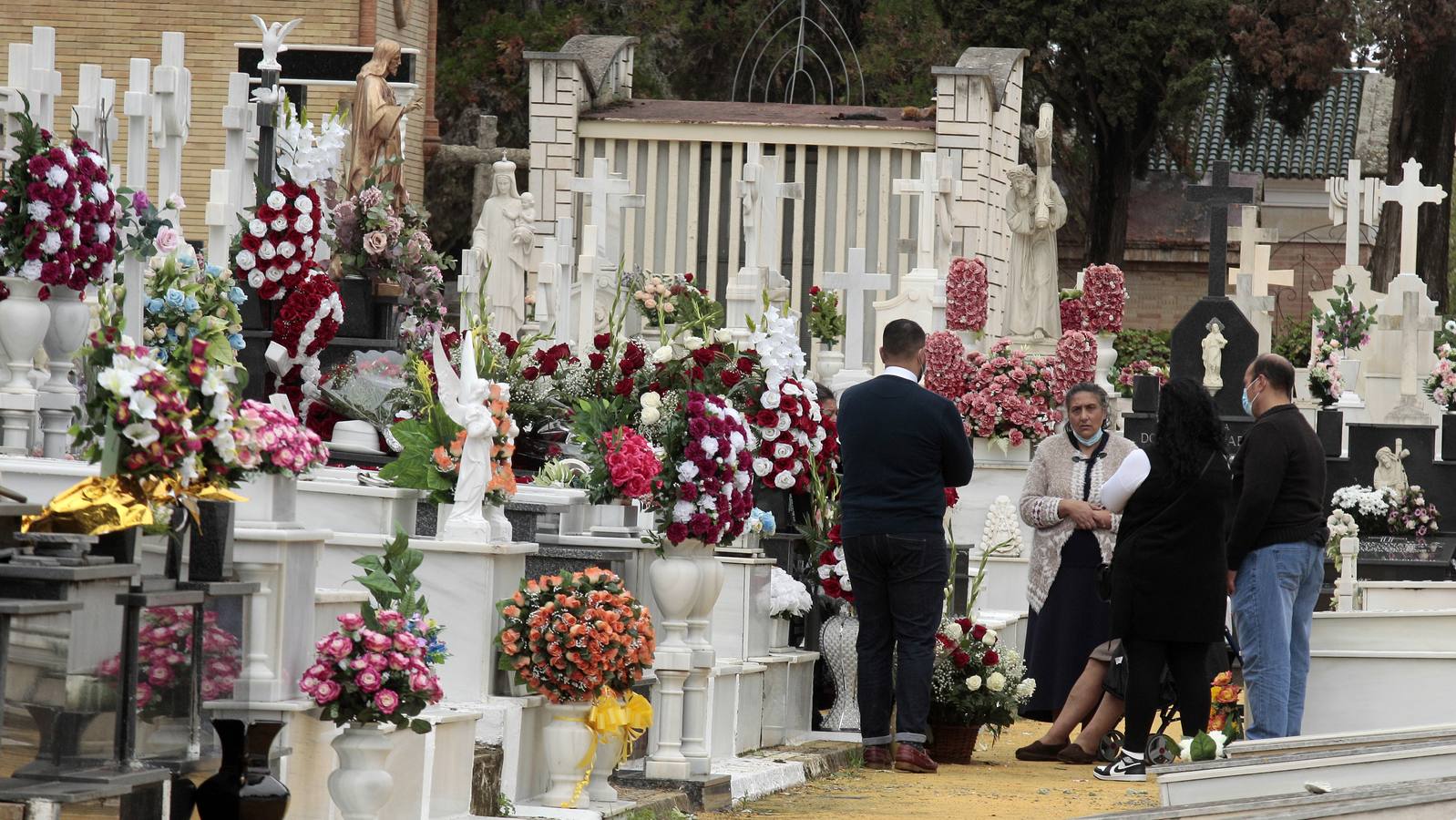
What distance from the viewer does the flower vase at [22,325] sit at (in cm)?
849

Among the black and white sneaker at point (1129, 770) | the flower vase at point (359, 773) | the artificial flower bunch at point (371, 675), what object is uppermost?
the artificial flower bunch at point (371, 675)

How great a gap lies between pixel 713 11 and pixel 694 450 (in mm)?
25644

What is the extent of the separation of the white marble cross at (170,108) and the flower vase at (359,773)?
501 centimetres

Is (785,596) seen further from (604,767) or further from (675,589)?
(604,767)

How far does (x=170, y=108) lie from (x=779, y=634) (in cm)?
377

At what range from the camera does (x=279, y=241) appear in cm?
1092

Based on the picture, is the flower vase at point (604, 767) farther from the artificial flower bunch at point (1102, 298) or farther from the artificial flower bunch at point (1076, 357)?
the artificial flower bunch at point (1102, 298)

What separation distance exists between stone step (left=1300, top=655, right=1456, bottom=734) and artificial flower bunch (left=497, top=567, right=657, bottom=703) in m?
3.06

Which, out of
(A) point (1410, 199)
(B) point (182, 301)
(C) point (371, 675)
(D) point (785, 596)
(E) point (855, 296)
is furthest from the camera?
(A) point (1410, 199)

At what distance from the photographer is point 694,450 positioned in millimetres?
8258

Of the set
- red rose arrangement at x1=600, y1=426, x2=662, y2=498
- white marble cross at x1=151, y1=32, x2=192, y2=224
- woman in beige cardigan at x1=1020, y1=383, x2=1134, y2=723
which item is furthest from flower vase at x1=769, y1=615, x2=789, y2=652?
white marble cross at x1=151, y1=32, x2=192, y2=224

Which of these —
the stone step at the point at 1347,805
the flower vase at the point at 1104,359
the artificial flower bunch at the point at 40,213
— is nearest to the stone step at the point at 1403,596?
the stone step at the point at 1347,805

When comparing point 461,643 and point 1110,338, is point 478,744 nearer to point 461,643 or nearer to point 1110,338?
point 461,643

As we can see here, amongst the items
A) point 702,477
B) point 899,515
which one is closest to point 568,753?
point 702,477
